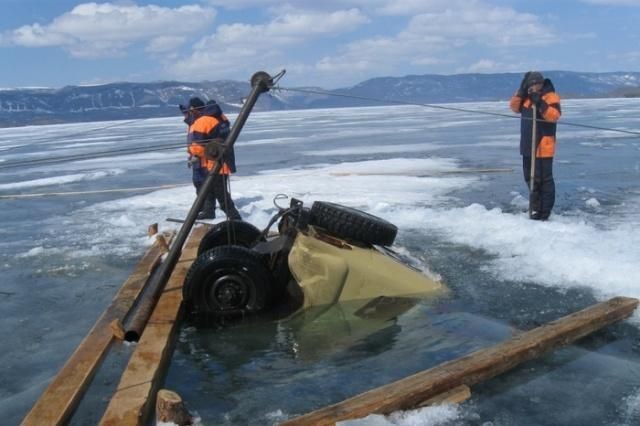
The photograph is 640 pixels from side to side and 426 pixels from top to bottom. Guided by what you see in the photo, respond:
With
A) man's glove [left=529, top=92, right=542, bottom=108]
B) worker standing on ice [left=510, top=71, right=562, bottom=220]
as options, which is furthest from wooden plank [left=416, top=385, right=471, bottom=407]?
man's glove [left=529, top=92, right=542, bottom=108]

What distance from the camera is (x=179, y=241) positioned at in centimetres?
466

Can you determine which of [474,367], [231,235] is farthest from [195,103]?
[474,367]

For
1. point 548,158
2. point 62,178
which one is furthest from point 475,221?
point 62,178

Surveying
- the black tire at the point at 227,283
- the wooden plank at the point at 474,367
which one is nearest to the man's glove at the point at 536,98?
the wooden plank at the point at 474,367

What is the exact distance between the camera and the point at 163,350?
374 cm

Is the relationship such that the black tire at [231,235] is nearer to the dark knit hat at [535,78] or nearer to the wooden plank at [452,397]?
the wooden plank at [452,397]

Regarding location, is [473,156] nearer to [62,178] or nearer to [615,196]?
[615,196]

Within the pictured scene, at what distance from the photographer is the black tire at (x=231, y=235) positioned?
566 centimetres

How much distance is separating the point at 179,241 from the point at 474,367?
240 cm

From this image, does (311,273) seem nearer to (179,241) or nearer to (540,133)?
(179,241)

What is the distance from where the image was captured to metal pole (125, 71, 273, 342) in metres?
4.29

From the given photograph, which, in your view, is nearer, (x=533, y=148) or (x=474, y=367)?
(x=474, y=367)

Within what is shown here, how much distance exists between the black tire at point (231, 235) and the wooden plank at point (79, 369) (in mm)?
711

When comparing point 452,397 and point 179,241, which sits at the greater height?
point 179,241
